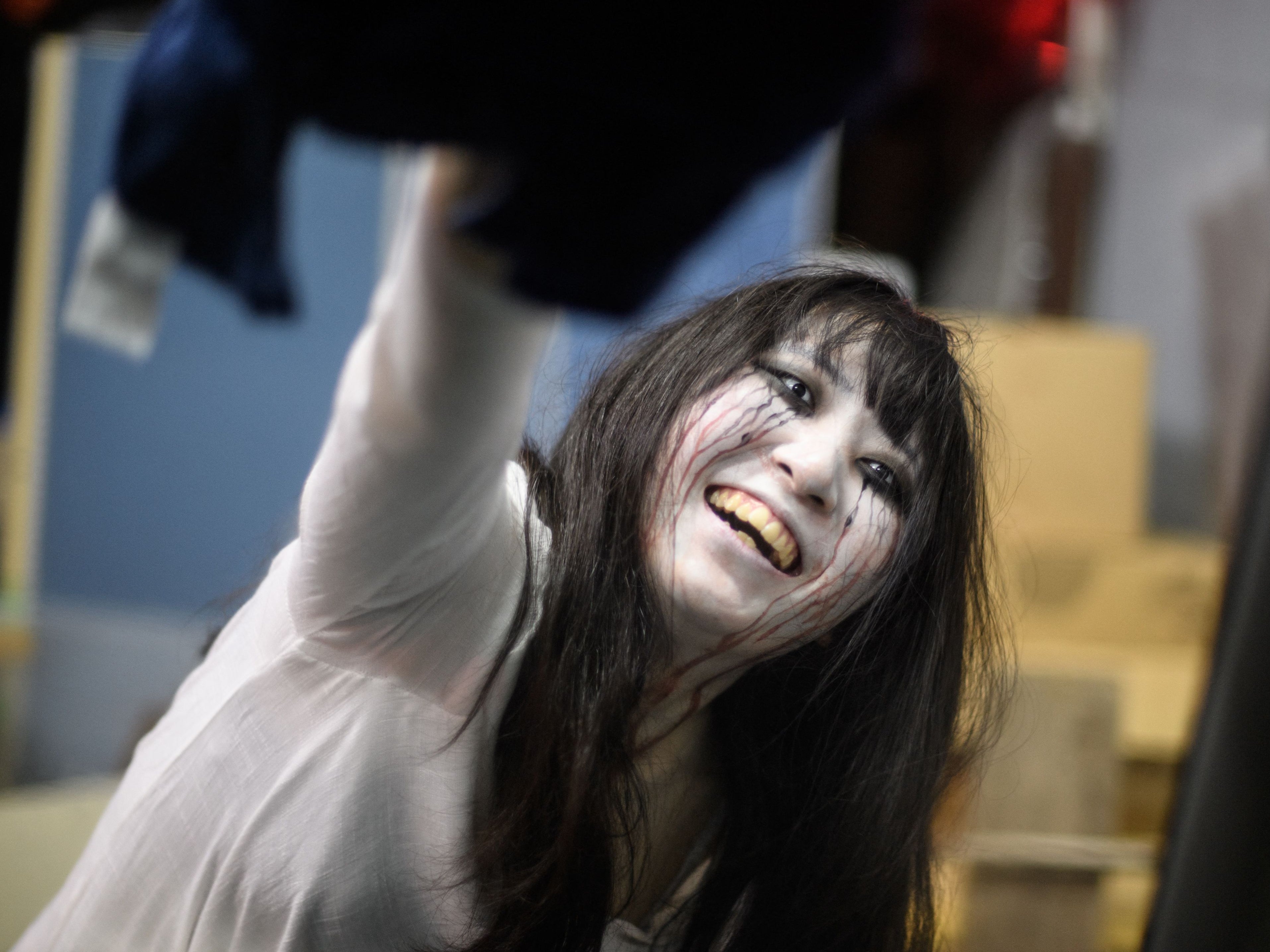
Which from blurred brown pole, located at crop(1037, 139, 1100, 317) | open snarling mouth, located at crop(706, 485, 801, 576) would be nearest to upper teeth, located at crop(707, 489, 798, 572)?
open snarling mouth, located at crop(706, 485, 801, 576)

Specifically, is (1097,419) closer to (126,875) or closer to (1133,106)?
(1133,106)

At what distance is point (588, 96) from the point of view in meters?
0.19

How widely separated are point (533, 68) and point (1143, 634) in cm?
100

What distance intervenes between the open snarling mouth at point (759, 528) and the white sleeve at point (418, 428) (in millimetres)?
77

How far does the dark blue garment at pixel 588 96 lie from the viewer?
7.3 inches

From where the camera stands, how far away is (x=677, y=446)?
0.36 m

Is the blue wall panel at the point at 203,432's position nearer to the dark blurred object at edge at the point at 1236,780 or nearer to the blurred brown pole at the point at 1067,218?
the dark blurred object at edge at the point at 1236,780

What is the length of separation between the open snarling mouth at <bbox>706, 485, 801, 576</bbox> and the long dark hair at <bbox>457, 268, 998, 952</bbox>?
0.03 m

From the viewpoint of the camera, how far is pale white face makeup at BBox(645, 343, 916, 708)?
0.34m

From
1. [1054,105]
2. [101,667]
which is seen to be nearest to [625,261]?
[101,667]

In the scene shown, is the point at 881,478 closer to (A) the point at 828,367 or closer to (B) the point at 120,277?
(A) the point at 828,367

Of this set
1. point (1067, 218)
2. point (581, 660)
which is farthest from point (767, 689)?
point (1067, 218)

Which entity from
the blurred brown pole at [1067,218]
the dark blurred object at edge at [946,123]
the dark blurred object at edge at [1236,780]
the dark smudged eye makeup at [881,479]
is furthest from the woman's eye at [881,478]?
the blurred brown pole at [1067,218]

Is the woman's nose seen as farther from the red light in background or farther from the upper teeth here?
the red light in background
